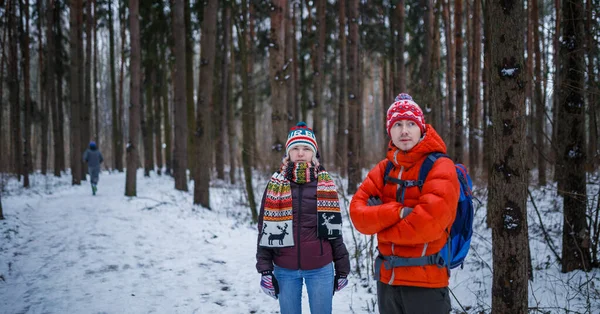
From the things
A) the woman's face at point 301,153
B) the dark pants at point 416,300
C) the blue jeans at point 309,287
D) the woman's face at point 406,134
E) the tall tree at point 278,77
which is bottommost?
the blue jeans at point 309,287

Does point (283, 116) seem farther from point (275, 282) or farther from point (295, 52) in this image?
point (295, 52)

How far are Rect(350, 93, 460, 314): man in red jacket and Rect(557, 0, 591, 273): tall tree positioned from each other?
3.10 m

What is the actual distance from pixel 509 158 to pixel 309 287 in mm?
1787

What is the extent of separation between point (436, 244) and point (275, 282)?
3.96 ft

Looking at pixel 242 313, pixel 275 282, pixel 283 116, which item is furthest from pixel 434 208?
pixel 283 116

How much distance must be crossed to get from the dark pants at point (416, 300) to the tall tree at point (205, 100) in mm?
8421

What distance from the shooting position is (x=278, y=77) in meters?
6.38

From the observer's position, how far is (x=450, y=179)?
5.85 feet

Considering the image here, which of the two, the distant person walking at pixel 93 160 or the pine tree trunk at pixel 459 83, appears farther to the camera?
the distant person walking at pixel 93 160

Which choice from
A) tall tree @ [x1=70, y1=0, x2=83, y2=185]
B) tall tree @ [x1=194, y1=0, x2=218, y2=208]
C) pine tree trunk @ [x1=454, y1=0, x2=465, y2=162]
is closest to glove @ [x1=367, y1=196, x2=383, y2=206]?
pine tree trunk @ [x1=454, y1=0, x2=465, y2=162]

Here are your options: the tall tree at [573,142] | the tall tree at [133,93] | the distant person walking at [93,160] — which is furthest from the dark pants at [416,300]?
the distant person walking at [93,160]

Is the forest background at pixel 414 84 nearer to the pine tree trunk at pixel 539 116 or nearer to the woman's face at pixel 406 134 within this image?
the pine tree trunk at pixel 539 116

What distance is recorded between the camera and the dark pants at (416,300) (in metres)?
1.86

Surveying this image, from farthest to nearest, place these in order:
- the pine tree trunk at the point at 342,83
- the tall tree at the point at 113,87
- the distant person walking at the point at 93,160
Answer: the tall tree at the point at 113,87 < the pine tree trunk at the point at 342,83 < the distant person walking at the point at 93,160
